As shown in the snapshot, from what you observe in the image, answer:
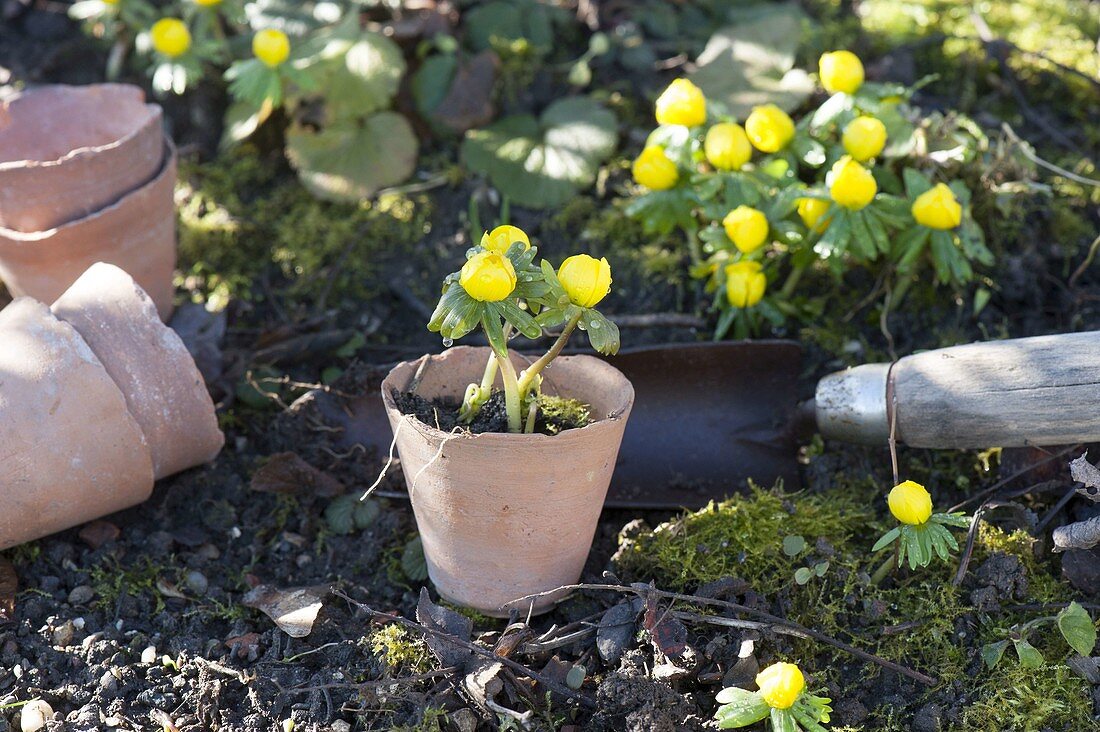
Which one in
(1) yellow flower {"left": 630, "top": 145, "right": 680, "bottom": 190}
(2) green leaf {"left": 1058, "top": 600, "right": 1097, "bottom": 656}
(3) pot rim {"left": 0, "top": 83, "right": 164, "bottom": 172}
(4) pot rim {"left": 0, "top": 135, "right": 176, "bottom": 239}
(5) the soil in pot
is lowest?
(2) green leaf {"left": 1058, "top": 600, "right": 1097, "bottom": 656}

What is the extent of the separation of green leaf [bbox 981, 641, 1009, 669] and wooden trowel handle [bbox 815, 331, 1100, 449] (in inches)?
15.5

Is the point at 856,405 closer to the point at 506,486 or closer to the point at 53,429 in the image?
the point at 506,486

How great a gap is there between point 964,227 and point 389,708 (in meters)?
1.66

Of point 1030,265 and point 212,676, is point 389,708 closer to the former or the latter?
point 212,676

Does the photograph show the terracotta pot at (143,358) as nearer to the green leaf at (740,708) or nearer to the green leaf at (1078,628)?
the green leaf at (740,708)

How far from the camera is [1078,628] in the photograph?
1783 mm

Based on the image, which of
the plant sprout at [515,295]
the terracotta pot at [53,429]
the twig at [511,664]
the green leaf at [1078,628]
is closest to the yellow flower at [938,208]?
the green leaf at [1078,628]

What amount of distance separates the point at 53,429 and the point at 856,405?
161 centimetres

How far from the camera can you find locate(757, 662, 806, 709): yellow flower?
152 cm

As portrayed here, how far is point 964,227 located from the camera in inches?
92.4

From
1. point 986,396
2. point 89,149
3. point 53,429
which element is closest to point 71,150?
point 89,149

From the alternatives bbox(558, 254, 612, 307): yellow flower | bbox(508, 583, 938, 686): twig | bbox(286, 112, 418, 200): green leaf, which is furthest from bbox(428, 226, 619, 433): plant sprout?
bbox(286, 112, 418, 200): green leaf

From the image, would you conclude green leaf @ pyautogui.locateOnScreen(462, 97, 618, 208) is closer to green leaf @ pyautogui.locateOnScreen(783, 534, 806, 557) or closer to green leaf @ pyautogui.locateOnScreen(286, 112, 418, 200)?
green leaf @ pyautogui.locateOnScreen(286, 112, 418, 200)

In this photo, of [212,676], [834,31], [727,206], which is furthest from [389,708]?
[834,31]
